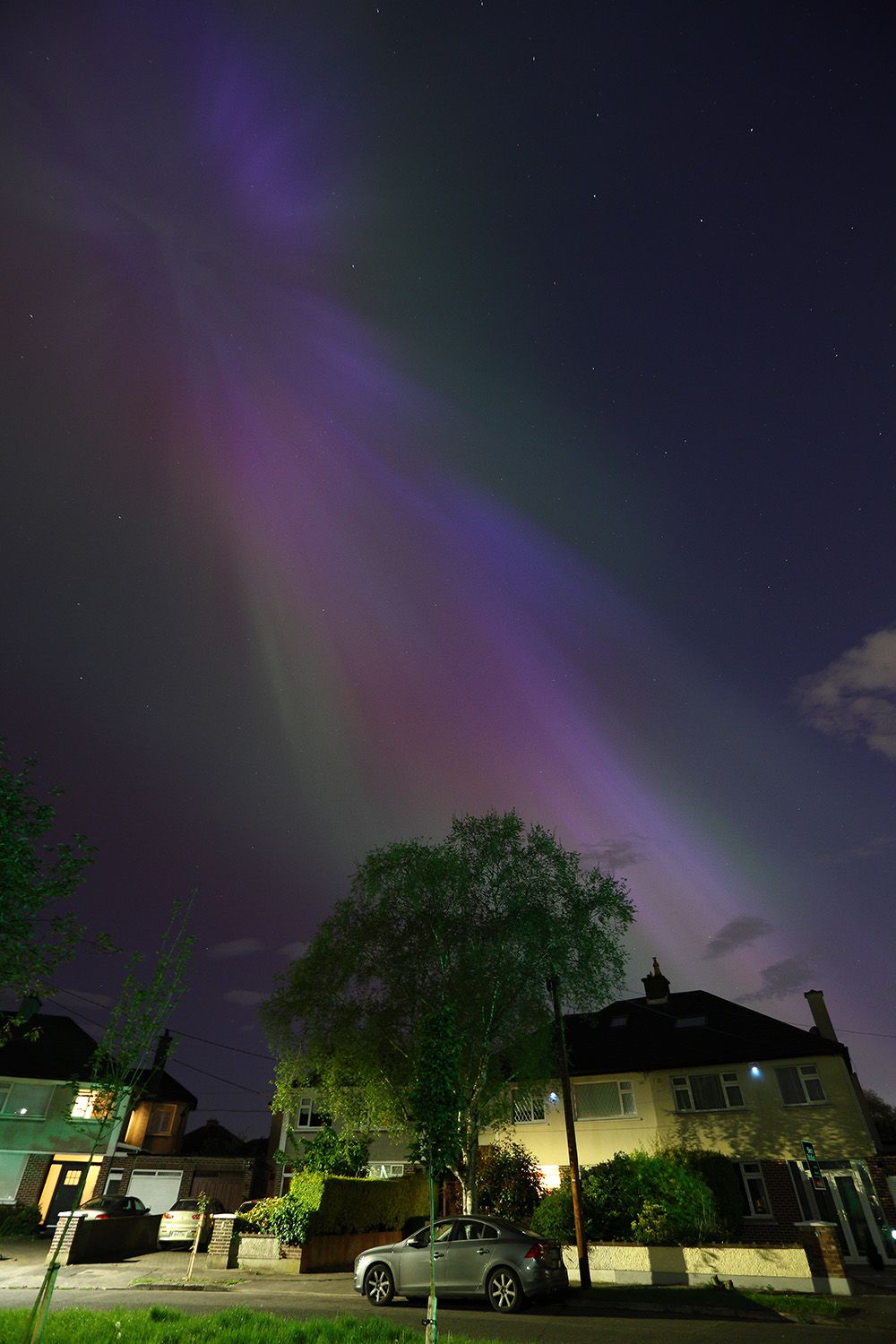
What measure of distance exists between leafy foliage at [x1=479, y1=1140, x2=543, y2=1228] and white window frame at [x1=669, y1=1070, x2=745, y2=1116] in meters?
6.82

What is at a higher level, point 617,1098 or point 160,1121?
point 160,1121

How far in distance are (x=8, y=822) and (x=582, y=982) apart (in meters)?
19.4

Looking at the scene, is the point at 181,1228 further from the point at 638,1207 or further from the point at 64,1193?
the point at 638,1207

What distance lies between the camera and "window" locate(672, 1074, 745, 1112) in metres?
29.4

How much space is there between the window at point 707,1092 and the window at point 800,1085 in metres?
1.76

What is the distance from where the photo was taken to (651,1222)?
19719 mm

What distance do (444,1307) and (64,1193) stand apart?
33036 millimetres

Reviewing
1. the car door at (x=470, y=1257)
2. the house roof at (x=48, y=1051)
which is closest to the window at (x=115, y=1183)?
the house roof at (x=48, y=1051)

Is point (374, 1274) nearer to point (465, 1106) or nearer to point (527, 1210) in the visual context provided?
point (465, 1106)

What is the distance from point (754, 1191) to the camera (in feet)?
90.2

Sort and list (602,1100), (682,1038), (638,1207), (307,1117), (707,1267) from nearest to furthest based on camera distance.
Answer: (707,1267), (638,1207), (602,1100), (682,1038), (307,1117)

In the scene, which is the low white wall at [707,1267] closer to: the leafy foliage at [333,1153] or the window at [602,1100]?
the leafy foliage at [333,1153]

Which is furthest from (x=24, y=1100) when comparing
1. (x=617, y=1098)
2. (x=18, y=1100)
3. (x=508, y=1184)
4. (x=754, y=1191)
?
(x=754, y=1191)

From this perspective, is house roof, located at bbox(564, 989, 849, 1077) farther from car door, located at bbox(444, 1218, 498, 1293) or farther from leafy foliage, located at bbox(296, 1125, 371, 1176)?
car door, located at bbox(444, 1218, 498, 1293)
